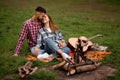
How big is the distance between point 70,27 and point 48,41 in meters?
5.37

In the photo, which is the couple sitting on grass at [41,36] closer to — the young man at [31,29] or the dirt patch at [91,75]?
Result: the young man at [31,29]

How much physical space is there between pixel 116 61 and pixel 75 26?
19.0ft

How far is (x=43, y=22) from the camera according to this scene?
351 inches

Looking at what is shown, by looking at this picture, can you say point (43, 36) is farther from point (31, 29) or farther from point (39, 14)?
point (39, 14)

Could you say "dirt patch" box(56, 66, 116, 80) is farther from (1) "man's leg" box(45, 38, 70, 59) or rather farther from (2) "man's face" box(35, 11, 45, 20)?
(2) "man's face" box(35, 11, 45, 20)

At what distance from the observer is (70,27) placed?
13.9 meters

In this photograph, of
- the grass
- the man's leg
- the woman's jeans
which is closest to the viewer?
the grass

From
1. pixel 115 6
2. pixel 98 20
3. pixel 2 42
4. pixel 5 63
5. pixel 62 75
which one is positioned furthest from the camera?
pixel 115 6

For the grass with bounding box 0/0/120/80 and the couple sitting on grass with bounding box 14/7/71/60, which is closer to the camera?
the grass with bounding box 0/0/120/80

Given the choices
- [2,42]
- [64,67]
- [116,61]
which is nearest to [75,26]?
[2,42]

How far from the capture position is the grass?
8.04 metres

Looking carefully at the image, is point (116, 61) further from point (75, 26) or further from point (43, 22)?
point (75, 26)

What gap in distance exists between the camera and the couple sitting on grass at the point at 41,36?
865cm

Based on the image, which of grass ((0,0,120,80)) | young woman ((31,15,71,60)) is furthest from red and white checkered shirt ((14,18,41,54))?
grass ((0,0,120,80))
